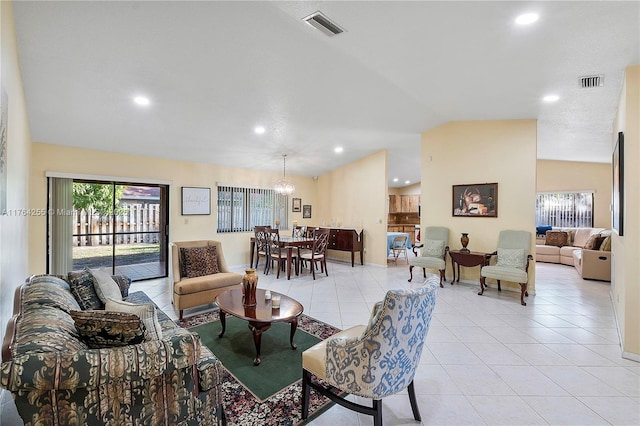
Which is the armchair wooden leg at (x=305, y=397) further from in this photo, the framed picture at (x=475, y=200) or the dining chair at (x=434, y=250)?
the framed picture at (x=475, y=200)

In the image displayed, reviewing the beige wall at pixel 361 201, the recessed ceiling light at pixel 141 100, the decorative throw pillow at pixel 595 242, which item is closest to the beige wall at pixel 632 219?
the decorative throw pillow at pixel 595 242

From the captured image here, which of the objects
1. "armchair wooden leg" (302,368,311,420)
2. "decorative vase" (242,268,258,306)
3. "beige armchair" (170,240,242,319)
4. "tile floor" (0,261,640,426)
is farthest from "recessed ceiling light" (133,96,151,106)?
"armchair wooden leg" (302,368,311,420)

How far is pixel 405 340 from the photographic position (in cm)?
160

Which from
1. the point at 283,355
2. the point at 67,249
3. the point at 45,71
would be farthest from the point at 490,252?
the point at 67,249

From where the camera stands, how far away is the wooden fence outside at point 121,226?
197 inches

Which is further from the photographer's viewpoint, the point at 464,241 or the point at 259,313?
the point at 464,241

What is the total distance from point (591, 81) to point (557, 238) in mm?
5632

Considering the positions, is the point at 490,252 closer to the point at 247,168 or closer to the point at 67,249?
the point at 247,168

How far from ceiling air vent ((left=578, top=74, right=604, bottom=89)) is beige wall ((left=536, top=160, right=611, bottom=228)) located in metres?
5.65

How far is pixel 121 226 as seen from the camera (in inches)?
210

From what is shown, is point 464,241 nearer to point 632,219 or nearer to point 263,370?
point 632,219

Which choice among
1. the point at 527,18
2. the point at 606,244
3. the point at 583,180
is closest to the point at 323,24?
the point at 527,18

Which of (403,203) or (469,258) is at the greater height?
(403,203)

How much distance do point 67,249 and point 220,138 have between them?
308cm
